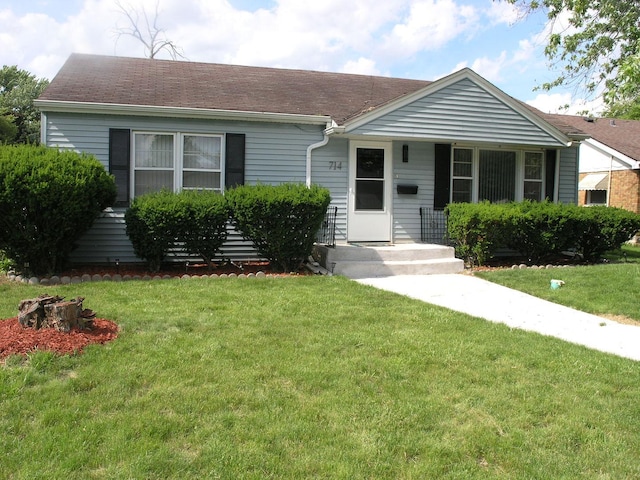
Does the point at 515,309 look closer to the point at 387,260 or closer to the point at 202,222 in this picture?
the point at 387,260

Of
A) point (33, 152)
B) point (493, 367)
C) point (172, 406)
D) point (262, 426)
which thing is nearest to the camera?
point (262, 426)

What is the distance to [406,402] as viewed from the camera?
353 cm

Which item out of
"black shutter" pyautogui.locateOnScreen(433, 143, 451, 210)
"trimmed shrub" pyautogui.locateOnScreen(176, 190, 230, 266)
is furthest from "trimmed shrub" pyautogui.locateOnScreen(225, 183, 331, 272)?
"black shutter" pyautogui.locateOnScreen(433, 143, 451, 210)

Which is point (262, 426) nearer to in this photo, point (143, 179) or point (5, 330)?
point (5, 330)

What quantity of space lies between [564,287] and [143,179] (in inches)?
288

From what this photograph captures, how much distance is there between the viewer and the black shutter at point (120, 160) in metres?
9.16

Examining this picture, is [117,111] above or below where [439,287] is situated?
above

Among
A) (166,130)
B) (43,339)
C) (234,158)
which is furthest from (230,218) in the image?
(43,339)

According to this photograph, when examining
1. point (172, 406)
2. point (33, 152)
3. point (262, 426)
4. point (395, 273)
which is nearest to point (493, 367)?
point (262, 426)

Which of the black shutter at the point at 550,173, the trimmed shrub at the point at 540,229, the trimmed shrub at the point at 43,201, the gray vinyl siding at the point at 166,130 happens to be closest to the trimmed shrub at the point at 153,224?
the trimmed shrub at the point at 43,201

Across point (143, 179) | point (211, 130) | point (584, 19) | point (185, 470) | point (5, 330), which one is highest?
point (584, 19)

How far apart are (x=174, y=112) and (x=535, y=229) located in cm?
695

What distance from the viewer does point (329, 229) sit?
388 inches

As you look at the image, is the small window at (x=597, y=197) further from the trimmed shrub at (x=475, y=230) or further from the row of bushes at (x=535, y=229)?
the trimmed shrub at (x=475, y=230)
